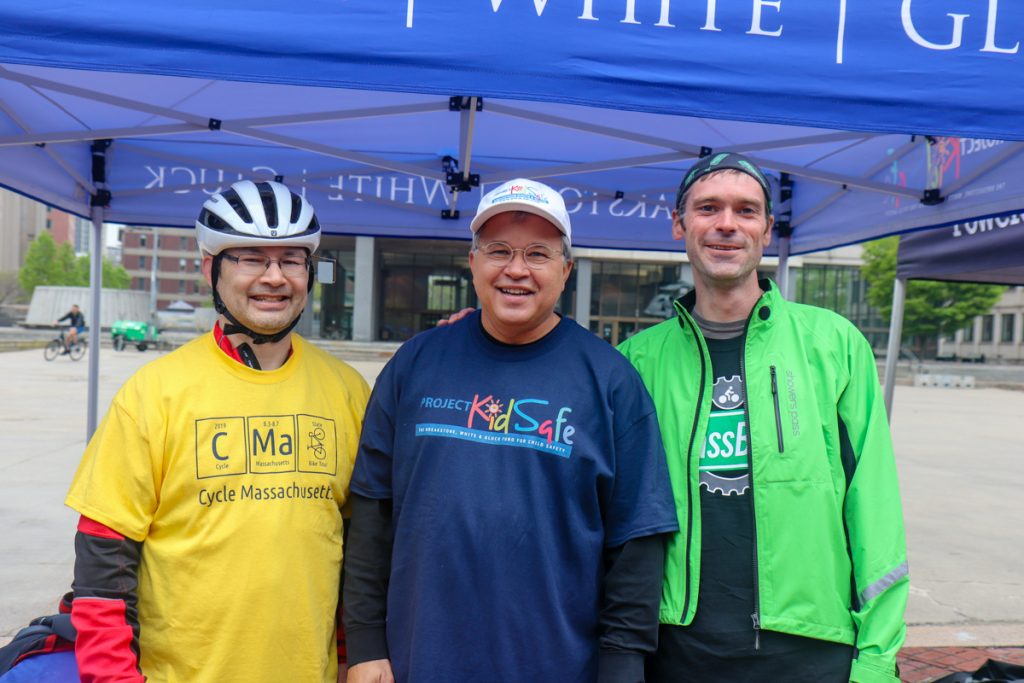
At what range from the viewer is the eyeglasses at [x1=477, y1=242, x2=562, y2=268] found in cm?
194

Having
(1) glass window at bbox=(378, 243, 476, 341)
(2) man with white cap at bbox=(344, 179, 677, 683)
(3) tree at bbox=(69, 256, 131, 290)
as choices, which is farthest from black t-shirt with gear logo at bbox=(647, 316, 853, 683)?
(3) tree at bbox=(69, 256, 131, 290)

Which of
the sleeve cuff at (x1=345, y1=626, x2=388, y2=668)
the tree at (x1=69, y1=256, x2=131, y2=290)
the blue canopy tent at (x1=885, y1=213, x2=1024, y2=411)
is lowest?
the sleeve cuff at (x1=345, y1=626, x2=388, y2=668)

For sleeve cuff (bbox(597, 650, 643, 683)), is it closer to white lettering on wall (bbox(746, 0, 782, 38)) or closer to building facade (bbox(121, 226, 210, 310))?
white lettering on wall (bbox(746, 0, 782, 38))

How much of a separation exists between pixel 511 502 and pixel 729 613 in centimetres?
64

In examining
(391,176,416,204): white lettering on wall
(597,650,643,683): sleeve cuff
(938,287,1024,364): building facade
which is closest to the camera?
(597,650,643,683): sleeve cuff

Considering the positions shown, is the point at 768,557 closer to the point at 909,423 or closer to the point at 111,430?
the point at 111,430

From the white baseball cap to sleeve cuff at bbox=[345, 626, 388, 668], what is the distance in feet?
3.40

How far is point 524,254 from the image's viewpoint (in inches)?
76.3

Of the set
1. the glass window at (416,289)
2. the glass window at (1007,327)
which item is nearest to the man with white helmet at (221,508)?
the glass window at (416,289)

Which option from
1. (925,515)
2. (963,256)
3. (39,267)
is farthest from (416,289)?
(39,267)

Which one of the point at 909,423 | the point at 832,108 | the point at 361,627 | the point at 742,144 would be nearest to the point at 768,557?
the point at 361,627

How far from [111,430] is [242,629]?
58 centimetres

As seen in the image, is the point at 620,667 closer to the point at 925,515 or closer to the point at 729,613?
the point at 729,613

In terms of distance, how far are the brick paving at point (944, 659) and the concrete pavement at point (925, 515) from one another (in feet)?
0.35
